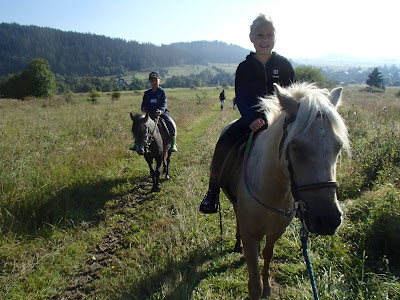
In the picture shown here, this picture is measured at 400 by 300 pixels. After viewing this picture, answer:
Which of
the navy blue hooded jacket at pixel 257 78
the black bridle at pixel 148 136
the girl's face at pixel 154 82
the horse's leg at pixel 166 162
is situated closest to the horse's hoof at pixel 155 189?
the horse's leg at pixel 166 162

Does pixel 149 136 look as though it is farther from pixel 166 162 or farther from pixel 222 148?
pixel 222 148

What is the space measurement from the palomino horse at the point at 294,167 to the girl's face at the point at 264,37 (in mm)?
1050

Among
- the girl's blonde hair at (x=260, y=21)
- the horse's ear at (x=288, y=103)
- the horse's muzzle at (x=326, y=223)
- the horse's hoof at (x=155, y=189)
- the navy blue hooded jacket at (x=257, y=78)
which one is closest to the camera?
the horse's muzzle at (x=326, y=223)

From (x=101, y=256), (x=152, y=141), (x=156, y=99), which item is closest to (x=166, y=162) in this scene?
(x=152, y=141)

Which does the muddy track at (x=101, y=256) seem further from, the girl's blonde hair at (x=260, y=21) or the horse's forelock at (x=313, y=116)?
the girl's blonde hair at (x=260, y=21)

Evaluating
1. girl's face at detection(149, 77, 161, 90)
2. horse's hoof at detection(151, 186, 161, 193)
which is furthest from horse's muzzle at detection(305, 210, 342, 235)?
girl's face at detection(149, 77, 161, 90)

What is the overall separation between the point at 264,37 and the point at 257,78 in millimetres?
496

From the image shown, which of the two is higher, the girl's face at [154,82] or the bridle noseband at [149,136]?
the girl's face at [154,82]

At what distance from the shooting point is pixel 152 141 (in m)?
6.45

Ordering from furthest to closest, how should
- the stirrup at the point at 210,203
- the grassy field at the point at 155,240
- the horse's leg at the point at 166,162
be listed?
1. the horse's leg at the point at 166,162
2. the stirrup at the point at 210,203
3. the grassy field at the point at 155,240

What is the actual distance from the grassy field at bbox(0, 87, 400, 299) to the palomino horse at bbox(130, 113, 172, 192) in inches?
26.3

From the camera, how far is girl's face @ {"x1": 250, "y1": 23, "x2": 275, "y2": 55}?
270 centimetres

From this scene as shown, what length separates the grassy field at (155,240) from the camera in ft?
9.93

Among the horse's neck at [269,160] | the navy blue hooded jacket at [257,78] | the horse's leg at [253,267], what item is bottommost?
the horse's leg at [253,267]
